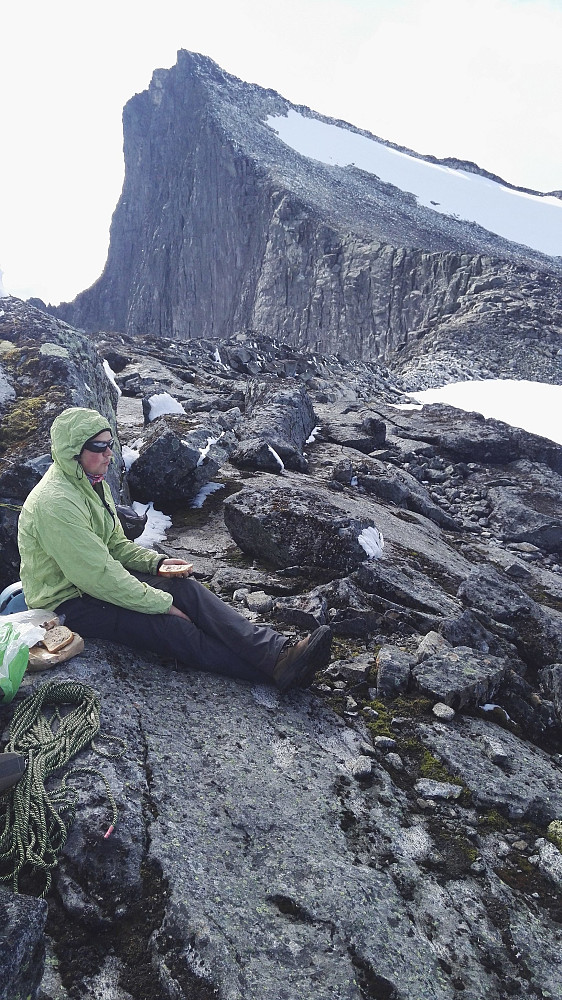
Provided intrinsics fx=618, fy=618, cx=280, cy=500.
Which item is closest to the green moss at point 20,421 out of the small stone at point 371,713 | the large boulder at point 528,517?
the small stone at point 371,713

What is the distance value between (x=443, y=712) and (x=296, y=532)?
3389 mm

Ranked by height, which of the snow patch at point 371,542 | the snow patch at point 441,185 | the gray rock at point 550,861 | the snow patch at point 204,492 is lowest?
the snow patch at point 204,492

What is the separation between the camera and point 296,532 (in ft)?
27.3

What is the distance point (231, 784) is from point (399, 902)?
1.30 meters

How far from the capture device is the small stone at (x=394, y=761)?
495cm

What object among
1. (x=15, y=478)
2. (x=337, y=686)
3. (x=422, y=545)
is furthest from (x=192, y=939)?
(x=422, y=545)

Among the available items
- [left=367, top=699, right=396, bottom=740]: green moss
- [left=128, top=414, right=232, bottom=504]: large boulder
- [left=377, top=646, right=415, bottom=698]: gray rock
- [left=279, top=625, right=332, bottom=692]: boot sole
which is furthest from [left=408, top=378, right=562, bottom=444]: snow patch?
[left=279, top=625, right=332, bottom=692]: boot sole

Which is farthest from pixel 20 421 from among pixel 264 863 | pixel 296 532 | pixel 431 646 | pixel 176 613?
pixel 264 863

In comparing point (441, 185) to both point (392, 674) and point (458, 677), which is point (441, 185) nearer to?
point (458, 677)

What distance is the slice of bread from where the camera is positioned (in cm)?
478

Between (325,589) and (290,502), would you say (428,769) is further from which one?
(290,502)

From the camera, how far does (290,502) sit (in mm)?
8789

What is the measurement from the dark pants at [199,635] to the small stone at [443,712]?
4.99ft

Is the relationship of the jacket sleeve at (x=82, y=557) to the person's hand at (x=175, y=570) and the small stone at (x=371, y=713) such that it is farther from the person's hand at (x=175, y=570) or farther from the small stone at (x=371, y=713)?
the small stone at (x=371, y=713)
